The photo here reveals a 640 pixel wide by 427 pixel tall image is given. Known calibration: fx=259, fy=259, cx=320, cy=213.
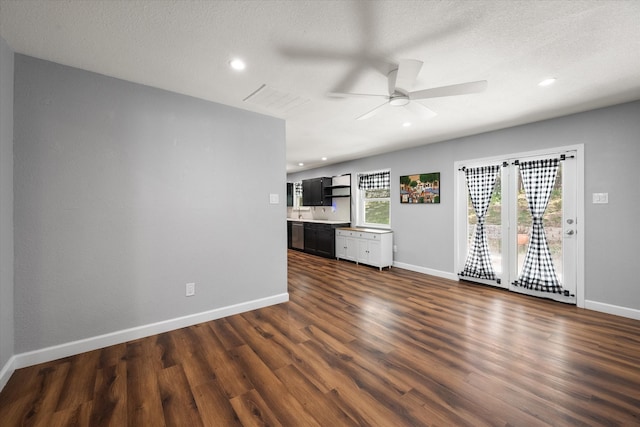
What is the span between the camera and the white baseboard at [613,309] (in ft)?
9.50

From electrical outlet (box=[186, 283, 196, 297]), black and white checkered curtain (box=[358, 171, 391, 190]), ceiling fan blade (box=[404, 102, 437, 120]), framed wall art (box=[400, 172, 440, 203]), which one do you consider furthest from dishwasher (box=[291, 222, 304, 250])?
ceiling fan blade (box=[404, 102, 437, 120])

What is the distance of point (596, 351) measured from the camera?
2236 mm

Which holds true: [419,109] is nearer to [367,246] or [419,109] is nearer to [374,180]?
[367,246]

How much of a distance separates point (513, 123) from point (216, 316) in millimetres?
4623

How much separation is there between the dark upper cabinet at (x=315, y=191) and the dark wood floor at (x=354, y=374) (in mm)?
4428

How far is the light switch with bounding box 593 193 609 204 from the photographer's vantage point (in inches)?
121

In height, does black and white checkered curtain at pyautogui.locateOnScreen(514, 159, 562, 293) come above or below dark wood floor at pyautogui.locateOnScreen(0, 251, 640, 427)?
above

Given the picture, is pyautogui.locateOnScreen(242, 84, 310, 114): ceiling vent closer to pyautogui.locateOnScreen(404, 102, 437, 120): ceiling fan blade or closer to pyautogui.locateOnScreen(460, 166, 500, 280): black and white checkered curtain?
pyautogui.locateOnScreen(404, 102, 437, 120): ceiling fan blade

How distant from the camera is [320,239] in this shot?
671 centimetres

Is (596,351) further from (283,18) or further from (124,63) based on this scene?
(124,63)

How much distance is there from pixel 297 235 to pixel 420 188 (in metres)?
3.89

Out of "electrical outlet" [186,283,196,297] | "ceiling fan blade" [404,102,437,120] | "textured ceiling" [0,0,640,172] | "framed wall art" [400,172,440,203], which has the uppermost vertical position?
"textured ceiling" [0,0,640,172]

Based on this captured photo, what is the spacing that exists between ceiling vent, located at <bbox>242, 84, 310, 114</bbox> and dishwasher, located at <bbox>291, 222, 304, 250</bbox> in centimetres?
463

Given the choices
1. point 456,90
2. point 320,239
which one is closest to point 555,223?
point 456,90
